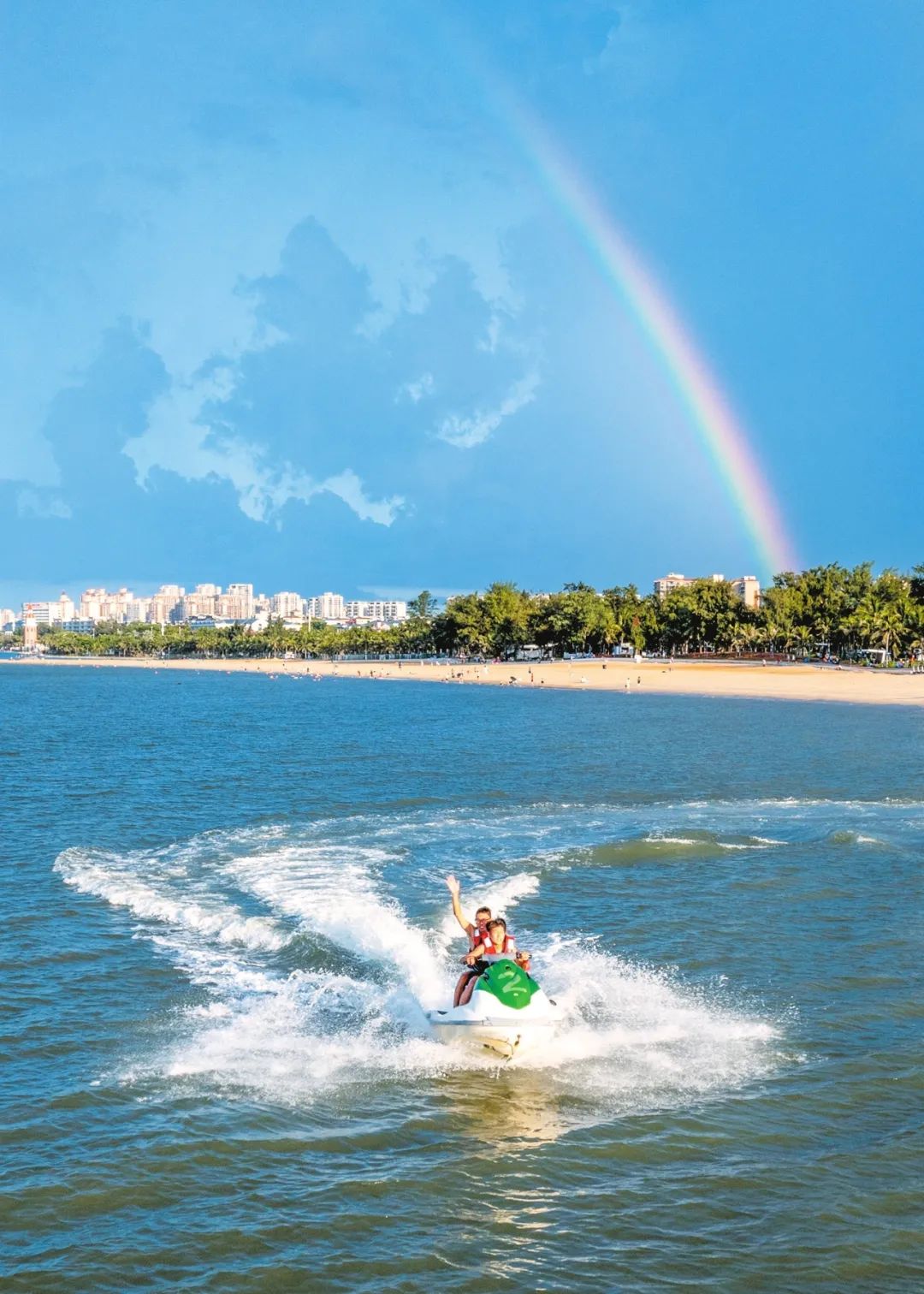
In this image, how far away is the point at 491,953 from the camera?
15289mm

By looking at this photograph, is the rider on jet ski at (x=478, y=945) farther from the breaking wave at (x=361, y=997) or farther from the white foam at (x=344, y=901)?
the white foam at (x=344, y=901)

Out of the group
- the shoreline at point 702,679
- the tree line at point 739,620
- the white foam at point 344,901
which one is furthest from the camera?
the tree line at point 739,620

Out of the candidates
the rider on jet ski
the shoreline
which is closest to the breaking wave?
the rider on jet ski

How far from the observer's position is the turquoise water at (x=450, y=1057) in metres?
10.5

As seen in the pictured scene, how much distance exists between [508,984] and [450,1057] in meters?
1.45

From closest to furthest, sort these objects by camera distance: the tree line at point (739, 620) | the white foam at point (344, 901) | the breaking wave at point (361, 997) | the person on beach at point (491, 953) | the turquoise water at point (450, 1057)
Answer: the turquoise water at point (450, 1057) < the breaking wave at point (361, 997) < the person on beach at point (491, 953) < the white foam at point (344, 901) < the tree line at point (739, 620)

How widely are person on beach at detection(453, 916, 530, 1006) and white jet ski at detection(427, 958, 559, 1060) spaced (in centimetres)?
25

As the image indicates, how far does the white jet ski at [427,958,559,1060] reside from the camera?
47.4 ft

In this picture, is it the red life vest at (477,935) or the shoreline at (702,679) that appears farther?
the shoreline at (702,679)

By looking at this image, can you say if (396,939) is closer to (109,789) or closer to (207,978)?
(207,978)

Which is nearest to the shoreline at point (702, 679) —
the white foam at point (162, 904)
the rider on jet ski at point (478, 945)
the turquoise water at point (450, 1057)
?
the turquoise water at point (450, 1057)

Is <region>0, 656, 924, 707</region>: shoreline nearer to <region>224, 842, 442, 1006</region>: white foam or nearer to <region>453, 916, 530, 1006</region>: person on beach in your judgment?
<region>224, 842, 442, 1006</region>: white foam

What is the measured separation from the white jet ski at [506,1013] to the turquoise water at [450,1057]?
0.43 m

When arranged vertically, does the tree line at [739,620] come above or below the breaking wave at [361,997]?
above
